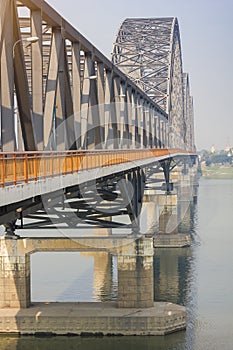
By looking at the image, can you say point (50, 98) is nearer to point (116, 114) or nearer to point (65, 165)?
point (65, 165)

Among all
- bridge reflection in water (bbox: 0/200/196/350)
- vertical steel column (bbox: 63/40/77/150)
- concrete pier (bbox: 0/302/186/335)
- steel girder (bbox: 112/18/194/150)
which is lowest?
bridge reflection in water (bbox: 0/200/196/350)

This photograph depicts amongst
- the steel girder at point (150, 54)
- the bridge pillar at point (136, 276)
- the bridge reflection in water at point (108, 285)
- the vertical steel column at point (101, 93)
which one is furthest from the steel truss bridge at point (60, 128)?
the steel girder at point (150, 54)

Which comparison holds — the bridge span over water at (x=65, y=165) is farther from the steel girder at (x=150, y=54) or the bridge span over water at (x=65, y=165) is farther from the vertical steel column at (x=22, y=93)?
the steel girder at (x=150, y=54)

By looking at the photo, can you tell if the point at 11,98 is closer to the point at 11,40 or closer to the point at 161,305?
the point at 11,40

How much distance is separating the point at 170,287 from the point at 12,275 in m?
13.6

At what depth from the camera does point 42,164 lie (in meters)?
17.9

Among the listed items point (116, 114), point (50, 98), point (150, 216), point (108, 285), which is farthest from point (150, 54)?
point (50, 98)

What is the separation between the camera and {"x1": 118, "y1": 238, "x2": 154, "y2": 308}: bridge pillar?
108 feet

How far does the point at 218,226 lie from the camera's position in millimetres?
75062

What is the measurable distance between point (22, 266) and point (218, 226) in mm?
45460

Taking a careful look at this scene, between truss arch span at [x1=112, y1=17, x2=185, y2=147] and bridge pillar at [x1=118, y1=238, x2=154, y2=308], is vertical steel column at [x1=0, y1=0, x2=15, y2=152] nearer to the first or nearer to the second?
bridge pillar at [x1=118, y1=238, x2=154, y2=308]

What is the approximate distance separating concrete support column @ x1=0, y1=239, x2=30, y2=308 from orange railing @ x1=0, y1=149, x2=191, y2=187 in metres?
6.97

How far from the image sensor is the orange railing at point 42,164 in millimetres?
14656

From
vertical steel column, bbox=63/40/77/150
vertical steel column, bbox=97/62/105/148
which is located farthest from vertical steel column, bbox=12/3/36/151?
vertical steel column, bbox=97/62/105/148
